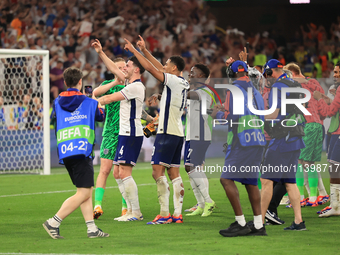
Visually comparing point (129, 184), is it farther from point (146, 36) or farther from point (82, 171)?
point (146, 36)

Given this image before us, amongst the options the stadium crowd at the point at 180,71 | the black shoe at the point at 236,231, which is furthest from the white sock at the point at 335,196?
the black shoe at the point at 236,231

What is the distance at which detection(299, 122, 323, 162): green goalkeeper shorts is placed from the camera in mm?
8656

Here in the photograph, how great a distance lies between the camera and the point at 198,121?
315 inches

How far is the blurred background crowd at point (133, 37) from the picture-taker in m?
17.0

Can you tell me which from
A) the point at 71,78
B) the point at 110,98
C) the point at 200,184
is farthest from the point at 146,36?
the point at 71,78

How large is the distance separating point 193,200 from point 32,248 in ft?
14.5

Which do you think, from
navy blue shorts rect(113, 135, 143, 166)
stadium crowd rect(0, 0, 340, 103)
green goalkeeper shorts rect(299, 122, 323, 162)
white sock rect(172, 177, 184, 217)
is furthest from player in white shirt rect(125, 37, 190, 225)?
stadium crowd rect(0, 0, 340, 103)

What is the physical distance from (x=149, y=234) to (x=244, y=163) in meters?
1.46

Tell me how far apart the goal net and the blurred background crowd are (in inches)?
2.0

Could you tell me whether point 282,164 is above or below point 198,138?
below

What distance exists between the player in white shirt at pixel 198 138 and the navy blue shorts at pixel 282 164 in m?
1.59

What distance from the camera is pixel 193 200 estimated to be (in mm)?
9477

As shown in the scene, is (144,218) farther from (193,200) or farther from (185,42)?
(185,42)

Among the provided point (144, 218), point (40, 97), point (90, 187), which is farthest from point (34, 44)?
point (90, 187)
